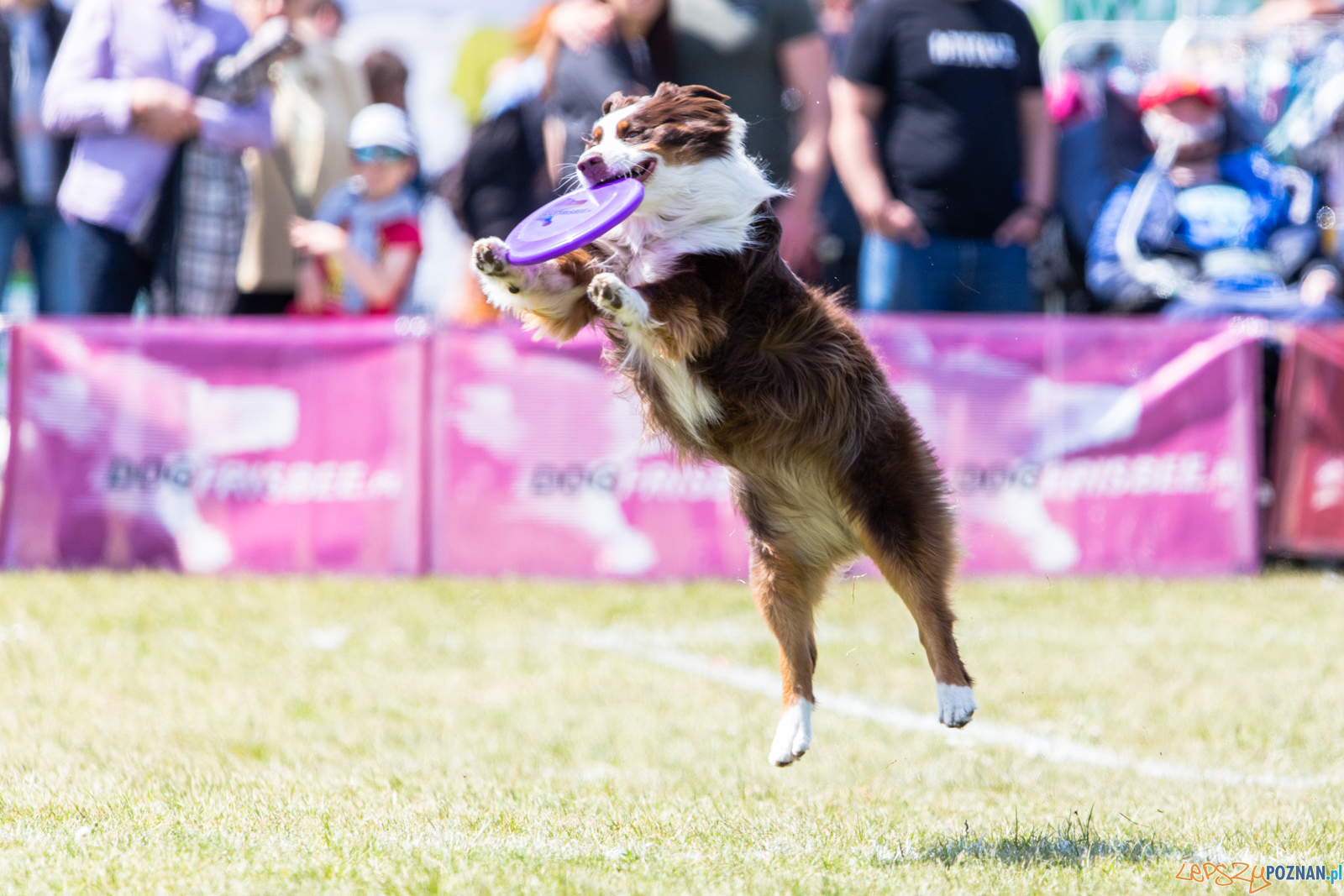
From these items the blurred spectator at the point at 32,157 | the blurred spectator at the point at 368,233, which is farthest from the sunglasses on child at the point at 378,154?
the blurred spectator at the point at 32,157

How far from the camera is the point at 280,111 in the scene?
8758 millimetres

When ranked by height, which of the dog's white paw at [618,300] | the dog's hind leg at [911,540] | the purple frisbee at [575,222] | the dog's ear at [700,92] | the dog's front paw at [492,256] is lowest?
the dog's hind leg at [911,540]

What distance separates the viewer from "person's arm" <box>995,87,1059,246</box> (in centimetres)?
750

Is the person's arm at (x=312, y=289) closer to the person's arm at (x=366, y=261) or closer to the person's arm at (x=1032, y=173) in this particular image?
the person's arm at (x=366, y=261)

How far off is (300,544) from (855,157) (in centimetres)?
333

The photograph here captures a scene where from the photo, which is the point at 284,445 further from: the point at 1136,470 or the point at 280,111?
the point at 1136,470

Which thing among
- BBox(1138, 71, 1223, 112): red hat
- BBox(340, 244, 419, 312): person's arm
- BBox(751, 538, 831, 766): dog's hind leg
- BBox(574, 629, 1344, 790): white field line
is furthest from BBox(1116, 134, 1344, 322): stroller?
BBox(751, 538, 831, 766): dog's hind leg

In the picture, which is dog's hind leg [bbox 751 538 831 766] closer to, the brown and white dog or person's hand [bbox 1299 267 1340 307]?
the brown and white dog

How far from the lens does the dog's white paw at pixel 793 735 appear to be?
13.6 feet

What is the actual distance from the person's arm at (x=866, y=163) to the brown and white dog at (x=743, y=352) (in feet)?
10.4

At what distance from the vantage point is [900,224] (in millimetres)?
7250

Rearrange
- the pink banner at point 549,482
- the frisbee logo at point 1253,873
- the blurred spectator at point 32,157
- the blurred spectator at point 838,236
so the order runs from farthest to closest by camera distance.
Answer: the blurred spectator at point 838,236 → the blurred spectator at point 32,157 → the pink banner at point 549,482 → the frisbee logo at point 1253,873

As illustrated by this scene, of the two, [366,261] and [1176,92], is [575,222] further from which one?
[1176,92]

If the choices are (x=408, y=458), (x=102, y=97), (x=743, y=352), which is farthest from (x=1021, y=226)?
(x=102, y=97)
